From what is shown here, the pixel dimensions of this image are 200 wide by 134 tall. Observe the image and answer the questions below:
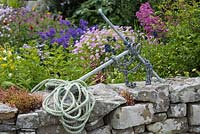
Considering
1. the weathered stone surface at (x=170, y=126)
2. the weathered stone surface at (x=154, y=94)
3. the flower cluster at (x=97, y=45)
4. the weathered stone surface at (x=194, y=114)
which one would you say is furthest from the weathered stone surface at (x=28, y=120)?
the flower cluster at (x=97, y=45)

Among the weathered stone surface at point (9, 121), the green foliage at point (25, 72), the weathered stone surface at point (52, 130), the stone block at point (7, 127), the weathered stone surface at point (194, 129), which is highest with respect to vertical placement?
the green foliage at point (25, 72)

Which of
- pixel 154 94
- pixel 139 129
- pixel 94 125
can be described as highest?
pixel 154 94

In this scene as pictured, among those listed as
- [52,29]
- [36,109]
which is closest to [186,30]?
[36,109]

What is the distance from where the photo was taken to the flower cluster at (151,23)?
5113 millimetres

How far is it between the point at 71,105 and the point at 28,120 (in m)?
0.31

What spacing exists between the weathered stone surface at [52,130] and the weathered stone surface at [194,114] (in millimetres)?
1053

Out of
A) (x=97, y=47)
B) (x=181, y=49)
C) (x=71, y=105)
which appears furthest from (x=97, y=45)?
(x=71, y=105)

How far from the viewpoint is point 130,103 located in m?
3.46

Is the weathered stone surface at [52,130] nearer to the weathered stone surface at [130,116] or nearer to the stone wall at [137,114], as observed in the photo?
the stone wall at [137,114]

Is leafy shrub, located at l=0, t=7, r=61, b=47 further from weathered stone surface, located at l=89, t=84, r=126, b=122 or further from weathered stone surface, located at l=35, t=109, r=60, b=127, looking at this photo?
weathered stone surface, located at l=35, t=109, r=60, b=127

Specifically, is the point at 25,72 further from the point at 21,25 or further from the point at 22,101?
the point at 21,25

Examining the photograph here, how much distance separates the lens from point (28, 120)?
3.09m

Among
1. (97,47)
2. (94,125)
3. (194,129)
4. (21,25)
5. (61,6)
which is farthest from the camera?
(61,6)

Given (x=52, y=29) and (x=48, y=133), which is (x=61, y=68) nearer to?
(x=48, y=133)
